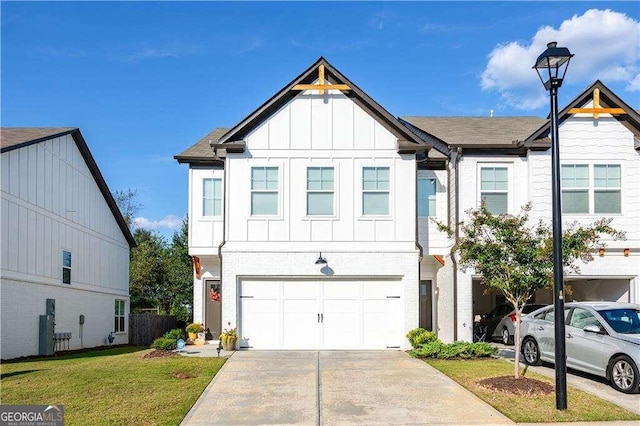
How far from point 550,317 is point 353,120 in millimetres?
8491

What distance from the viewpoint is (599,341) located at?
1314 centimetres

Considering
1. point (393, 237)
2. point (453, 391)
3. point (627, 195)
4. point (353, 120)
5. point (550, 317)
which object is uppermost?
point (353, 120)

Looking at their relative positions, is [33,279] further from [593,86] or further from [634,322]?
[593,86]

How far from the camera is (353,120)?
2011 cm

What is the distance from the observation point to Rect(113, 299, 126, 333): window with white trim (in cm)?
3036

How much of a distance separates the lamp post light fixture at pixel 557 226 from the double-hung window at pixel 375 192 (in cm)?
919

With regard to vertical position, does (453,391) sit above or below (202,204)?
below

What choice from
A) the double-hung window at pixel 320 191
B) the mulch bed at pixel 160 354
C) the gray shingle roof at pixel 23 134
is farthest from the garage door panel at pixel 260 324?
the gray shingle roof at pixel 23 134

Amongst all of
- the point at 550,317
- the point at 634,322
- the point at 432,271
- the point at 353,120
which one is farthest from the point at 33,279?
the point at 634,322

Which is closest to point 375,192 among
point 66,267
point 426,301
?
point 426,301

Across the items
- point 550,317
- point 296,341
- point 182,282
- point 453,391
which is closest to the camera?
point 453,391

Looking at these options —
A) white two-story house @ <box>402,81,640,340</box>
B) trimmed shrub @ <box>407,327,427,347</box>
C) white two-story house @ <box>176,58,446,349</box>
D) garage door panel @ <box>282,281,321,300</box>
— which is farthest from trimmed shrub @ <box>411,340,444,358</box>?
garage door panel @ <box>282,281,321,300</box>

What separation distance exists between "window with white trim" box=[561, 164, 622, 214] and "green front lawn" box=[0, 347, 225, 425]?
11.6 m

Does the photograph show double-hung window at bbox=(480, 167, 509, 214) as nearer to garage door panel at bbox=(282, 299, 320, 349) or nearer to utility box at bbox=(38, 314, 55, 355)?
garage door panel at bbox=(282, 299, 320, 349)
